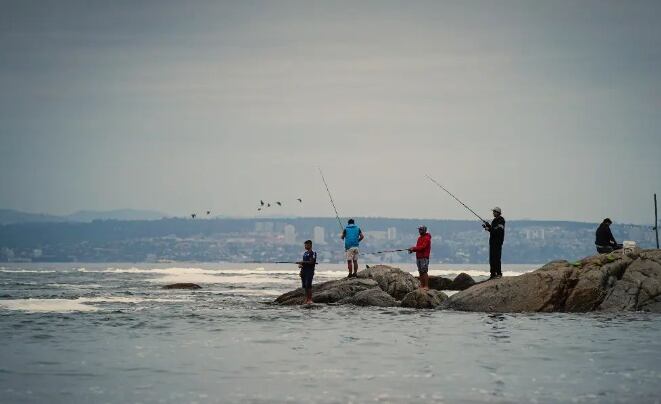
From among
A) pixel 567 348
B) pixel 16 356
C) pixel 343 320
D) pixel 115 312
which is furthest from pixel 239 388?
pixel 115 312

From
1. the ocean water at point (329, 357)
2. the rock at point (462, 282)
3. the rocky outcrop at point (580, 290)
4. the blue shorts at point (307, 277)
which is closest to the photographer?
the ocean water at point (329, 357)

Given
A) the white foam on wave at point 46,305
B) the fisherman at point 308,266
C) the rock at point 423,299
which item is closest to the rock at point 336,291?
the fisherman at point 308,266

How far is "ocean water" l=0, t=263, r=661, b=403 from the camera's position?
14.1m

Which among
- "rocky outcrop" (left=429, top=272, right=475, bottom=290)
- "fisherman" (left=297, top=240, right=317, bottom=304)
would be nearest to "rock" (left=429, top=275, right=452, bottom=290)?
"rocky outcrop" (left=429, top=272, right=475, bottom=290)

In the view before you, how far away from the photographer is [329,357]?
18.2 m

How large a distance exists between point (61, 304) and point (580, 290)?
18.5 m

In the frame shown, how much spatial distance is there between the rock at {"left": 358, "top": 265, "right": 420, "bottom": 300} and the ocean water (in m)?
5.30

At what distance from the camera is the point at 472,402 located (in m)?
13.3

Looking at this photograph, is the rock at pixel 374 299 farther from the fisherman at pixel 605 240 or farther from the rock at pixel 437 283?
the rock at pixel 437 283

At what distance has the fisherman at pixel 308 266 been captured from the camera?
30281mm

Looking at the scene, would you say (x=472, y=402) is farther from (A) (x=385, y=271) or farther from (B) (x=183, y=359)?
(A) (x=385, y=271)

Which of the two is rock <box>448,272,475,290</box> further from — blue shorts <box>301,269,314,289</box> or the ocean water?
the ocean water

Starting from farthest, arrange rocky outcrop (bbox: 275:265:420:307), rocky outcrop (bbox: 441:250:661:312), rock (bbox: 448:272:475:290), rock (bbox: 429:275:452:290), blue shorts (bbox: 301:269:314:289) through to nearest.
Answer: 1. rock (bbox: 429:275:452:290)
2. rock (bbox: 448:272:475:290)
3. rocky outcrop (bbox: 275:265:420:307)
4. blue shorts (bbox: 301:269:314:289)
5. rocky outcrop (bbox: 441:250:661:312)

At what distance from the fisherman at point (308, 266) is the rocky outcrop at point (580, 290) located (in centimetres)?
452
